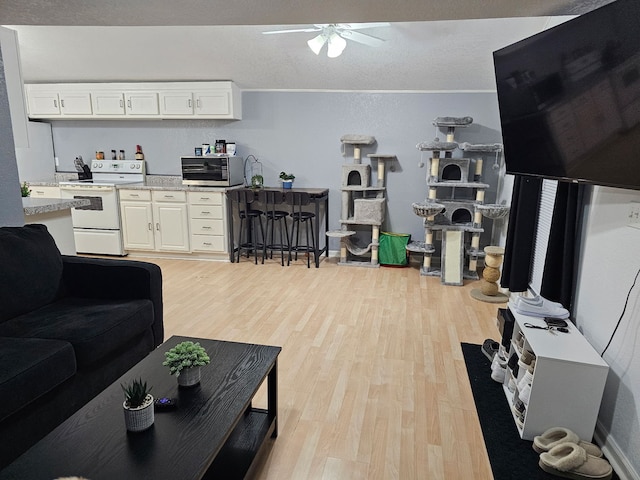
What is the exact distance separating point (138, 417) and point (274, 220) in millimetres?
3881

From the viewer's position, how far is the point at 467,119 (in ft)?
13.9

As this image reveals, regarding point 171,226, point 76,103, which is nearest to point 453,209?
point 171,226

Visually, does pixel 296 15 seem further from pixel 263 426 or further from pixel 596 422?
pixel 596 422

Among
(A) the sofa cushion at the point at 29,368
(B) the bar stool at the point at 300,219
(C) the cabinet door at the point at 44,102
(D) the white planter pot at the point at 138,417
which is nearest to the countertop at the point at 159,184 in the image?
(B) the bar stool at the point at 300,219

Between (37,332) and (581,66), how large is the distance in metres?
2.68

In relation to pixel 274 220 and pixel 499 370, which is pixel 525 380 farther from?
pixel 274 220

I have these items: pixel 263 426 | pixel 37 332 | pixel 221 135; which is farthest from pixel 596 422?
pixel 221 135

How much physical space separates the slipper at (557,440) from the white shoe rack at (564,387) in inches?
1.4

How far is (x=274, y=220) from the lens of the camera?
16.6 feet

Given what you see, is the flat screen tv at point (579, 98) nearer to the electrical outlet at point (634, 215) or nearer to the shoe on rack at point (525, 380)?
the electrical outlet at point (634, 215)

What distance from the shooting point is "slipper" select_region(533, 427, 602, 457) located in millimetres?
1798

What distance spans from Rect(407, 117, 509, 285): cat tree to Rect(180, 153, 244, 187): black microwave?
2196 millimetres

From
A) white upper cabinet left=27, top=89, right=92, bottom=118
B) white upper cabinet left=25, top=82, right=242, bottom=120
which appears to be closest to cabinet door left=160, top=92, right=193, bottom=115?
white upper cabinet left=25, top=82, right=242, bottom=120

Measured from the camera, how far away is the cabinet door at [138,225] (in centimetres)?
492
